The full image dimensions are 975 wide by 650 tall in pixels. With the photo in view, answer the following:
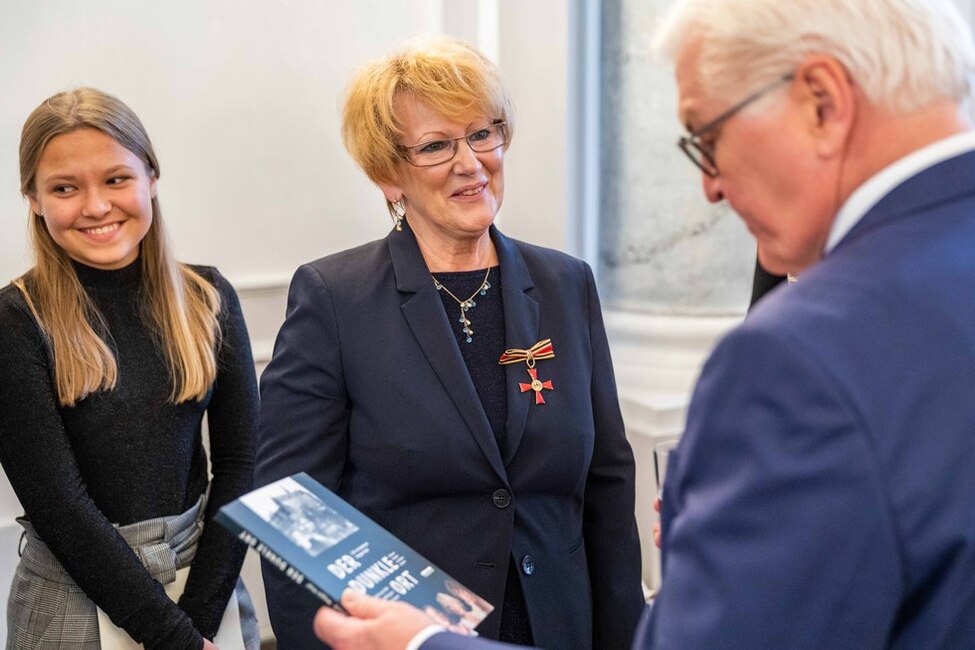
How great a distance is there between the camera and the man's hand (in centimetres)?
132

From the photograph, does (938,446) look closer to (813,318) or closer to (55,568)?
(813,318)

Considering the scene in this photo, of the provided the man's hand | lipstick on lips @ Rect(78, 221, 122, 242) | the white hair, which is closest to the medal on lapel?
the man's hand

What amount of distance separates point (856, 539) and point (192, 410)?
1.85m

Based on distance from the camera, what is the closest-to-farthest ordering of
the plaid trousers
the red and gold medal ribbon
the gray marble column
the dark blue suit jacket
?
the dark blue suit jacket < the red and gold medal ribbon < the plaid trousers < the gray marble column

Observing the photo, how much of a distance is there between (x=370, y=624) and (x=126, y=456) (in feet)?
4.08

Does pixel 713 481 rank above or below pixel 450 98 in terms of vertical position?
below

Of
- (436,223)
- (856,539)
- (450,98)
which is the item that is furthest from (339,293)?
(856,539)

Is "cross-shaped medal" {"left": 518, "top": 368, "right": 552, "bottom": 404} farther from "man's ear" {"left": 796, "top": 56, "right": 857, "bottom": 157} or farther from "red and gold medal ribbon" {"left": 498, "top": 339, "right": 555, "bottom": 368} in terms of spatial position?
"man's ear" {"left": 796, "top": 56, "right": 857, "bottom": 157}

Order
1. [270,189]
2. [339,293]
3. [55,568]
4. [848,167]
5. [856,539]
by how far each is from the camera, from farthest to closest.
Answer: [270,189] → [55,568] → [339,293] → [848,167] → [856,539]

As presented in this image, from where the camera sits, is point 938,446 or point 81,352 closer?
point 938,446

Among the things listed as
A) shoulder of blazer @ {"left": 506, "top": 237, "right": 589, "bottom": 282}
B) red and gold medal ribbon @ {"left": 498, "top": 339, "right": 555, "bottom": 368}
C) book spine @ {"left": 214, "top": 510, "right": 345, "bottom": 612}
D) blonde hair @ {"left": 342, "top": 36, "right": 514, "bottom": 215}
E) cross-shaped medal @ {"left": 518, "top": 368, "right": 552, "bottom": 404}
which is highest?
blonde hair @ {"left": 342, "top": 36, "right": 514, "bottom": 215}

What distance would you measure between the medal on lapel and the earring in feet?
1.28

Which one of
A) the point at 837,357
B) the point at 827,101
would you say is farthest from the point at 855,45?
the point at 837,357

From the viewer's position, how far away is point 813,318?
1000 mm
